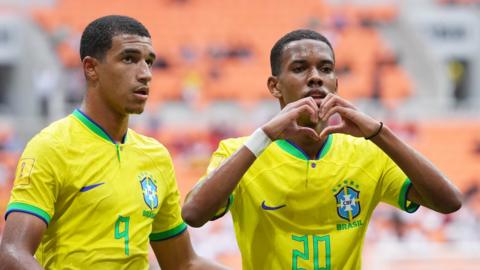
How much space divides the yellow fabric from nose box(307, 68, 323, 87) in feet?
1.44

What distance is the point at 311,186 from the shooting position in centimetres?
551

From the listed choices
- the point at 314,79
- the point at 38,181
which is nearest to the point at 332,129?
the point at 314,79

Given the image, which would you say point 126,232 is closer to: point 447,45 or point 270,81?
point 270,81

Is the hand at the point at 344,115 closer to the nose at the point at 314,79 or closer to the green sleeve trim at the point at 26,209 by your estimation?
the nose at the point at 314,79

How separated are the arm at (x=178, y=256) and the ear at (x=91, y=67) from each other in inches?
39.9

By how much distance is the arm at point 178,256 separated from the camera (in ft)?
19.2

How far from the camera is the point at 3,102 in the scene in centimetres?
2855

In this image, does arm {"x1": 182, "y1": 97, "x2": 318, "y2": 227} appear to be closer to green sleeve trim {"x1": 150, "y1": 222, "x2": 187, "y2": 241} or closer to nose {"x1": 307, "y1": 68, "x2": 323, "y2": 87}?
nose {"x1": 307, "y1": 68, "x2": 323, "y2": 87}

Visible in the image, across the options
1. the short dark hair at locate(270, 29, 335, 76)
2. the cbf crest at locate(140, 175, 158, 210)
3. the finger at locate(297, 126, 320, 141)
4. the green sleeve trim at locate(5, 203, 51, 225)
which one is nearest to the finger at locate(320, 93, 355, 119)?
the finger at locate(297, 126, 320, 141)

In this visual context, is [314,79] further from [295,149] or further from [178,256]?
[178,256]

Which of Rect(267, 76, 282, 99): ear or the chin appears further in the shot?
Rect(267, 76, 282, 99): ear

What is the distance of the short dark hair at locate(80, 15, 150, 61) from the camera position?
5.41 metres

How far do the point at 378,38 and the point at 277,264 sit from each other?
2542cm

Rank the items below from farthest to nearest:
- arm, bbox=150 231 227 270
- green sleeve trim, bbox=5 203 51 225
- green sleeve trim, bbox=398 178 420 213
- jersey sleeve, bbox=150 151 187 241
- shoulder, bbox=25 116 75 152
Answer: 1. arm, bbox=150 231 227 270
2. jersey sleeve, bbox=150 151 187 241
3. green sleeve trim, bbox=398 178 420 213
4. shoulder, bbox=25 116 75 152
5. green sleeve trim, bbox=5 203 51 225
